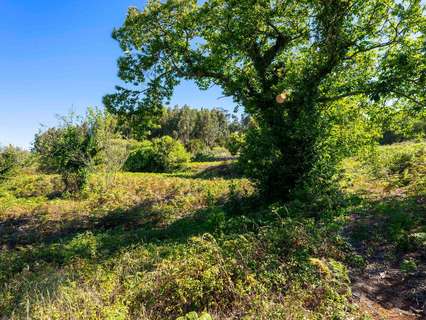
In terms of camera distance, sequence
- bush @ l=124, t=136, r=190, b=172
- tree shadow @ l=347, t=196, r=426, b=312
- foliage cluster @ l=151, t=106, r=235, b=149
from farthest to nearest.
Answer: foliage cluster @ l=151, t=106, r=235, b=149 → bush @ l=124, t=136, r=190, b=172 → tree shadow @ l=347, t=196, r=426, b=312

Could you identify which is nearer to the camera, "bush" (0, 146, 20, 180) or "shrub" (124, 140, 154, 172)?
"bush" (0, 146, 20, 180)

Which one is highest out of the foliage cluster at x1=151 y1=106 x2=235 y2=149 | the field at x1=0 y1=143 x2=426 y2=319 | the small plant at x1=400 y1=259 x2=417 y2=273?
the foliage cluster at x1=151 y1=106 x2=235 y2=149

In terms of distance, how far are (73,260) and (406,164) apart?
1233cm

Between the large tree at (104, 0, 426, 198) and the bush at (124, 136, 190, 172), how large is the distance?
1332 centimetres

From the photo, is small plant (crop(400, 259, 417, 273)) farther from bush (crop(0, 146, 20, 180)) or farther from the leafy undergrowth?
bush (crop(0, 146, 20, 180))

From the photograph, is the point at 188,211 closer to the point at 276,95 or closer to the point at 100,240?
the point at 100,240

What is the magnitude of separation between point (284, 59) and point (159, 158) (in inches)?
632

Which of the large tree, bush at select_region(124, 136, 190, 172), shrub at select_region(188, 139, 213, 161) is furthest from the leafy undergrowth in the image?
shrub at select_region(188, 139, 213, 161)

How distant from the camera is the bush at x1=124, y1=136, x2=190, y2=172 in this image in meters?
24.8

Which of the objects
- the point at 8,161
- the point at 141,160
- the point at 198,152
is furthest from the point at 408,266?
the point at 198,152

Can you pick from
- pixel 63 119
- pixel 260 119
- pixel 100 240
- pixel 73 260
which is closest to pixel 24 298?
pixel 73 260

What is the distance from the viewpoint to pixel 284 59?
435 inches

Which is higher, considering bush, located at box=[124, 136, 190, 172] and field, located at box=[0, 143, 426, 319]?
bush, located at box=[124, 136, 190, 172]

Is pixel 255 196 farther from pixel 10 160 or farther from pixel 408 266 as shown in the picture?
pixel 10 160
